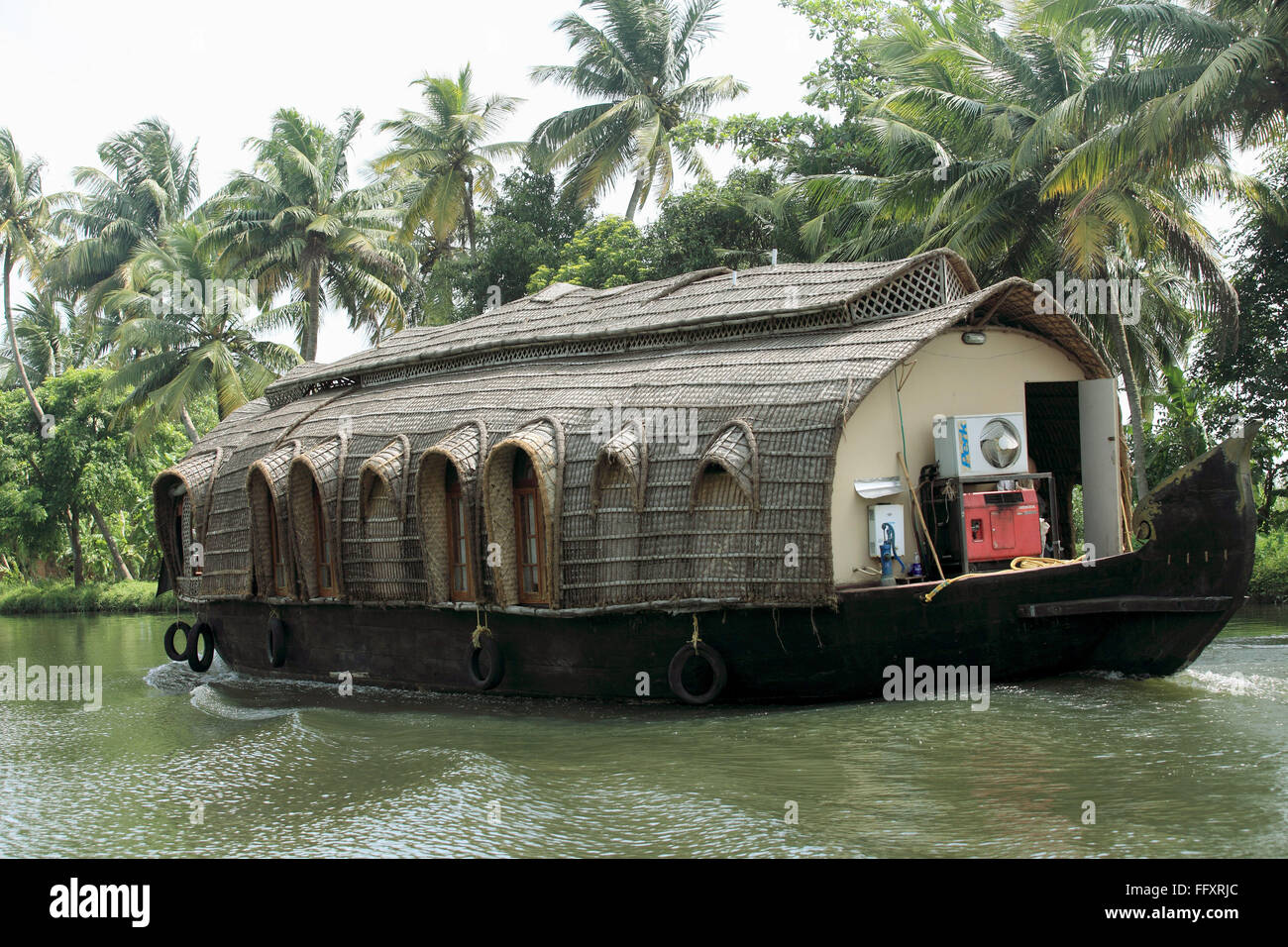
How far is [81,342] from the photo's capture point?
2934 centimetres

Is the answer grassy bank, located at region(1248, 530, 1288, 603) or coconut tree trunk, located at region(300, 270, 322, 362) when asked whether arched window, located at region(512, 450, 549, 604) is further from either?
coconut tree trunk, located at region(300, 270, 322, 362)

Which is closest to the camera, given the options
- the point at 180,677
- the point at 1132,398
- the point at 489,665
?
the point at 489,665

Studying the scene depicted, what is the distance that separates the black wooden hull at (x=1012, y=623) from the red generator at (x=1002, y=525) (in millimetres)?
492

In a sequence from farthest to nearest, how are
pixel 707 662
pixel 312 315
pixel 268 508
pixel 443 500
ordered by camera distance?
pixel 312 315
pixel 268 508
pixel 443 500
pixel 707 662

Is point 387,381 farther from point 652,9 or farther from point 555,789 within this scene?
point 652,9

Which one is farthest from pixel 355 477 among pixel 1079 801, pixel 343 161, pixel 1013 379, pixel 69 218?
pixel 69 218

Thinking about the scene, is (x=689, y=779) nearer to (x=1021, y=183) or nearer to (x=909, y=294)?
(x=909, y=294)

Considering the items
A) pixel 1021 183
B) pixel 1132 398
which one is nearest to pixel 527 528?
pixel 1021 183

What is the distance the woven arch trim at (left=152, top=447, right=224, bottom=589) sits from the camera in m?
11.0

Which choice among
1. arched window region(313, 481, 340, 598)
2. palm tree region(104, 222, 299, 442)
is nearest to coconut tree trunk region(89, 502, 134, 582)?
palm tree region(104, 222, 299, 442)

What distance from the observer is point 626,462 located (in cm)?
734

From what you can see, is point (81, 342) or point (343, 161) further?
point (81, 342)

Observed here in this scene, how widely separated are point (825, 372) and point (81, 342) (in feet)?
88.1

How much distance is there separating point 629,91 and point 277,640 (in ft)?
45.3
